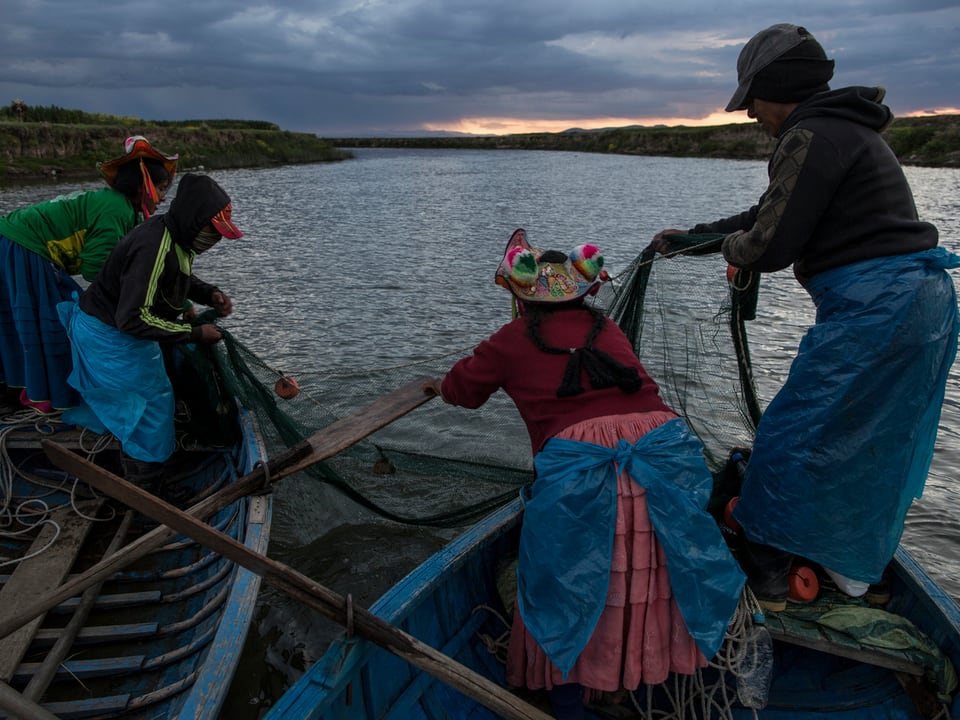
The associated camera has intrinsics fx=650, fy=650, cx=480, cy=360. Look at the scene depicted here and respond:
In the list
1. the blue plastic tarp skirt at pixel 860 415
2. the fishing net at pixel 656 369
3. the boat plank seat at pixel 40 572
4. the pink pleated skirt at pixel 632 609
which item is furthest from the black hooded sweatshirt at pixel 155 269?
the blue plastic tarp skirt at pixel 860 415

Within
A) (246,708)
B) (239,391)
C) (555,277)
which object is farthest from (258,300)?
(555,277)

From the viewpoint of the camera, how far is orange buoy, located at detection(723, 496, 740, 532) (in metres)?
3.23

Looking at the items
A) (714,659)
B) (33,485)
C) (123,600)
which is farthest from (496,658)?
(33,485)

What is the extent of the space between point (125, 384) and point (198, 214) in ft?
3.76

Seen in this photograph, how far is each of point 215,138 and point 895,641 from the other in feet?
185

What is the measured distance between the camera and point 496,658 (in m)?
3.16

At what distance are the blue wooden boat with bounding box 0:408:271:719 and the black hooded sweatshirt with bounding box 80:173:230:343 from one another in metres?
1.05

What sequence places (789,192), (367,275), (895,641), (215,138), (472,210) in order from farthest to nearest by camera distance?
(215,138) → (472,210) → (367,275) → (895,641) → (789,192)

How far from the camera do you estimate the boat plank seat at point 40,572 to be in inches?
126

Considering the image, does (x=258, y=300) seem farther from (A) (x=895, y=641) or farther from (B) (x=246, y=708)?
(A) (x=895, y=641)

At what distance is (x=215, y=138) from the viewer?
51.1 meters

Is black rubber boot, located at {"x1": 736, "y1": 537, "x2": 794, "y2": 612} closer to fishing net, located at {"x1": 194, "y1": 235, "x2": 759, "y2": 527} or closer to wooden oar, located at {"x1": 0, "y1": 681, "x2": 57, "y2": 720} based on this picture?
fishing net, located at {"x1": 194, "y1": 235, "x2": 759, "y2": 527}

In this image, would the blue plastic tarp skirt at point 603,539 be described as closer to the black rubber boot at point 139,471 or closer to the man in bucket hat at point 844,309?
the man in bucket hat at point 844,309

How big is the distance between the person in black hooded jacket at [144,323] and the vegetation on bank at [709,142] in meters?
20.2
